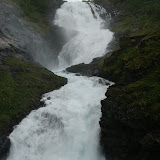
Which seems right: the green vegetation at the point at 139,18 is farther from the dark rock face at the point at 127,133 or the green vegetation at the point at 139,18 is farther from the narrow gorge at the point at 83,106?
the dark rock face at the point at 127,133

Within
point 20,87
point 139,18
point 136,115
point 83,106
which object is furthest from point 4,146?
point 139,18

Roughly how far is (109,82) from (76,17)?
33178 mm

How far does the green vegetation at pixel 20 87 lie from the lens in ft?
A: 52.6

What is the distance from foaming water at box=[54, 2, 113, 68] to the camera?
3628 cm

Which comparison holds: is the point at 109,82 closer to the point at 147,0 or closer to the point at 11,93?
the point at 11,93

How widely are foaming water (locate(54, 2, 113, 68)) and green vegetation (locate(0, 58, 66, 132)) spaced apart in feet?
42.0

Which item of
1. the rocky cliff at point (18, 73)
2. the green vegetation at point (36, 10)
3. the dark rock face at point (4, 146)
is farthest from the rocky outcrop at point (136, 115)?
the green vegetation at point (36, 10)

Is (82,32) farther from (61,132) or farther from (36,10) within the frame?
(61,132)

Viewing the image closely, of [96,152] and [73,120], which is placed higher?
[73,120]

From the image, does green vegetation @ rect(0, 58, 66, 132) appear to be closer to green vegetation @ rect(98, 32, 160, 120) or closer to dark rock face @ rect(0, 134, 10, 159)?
dark rock face @ rect(0, 134, 10, 159)

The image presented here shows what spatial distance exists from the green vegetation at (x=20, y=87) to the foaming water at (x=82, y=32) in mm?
12808

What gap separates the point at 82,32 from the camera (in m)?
45.0

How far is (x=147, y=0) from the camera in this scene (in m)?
44.0

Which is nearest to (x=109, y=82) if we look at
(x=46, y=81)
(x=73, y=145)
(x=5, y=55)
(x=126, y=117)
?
(x=46, y=81)
